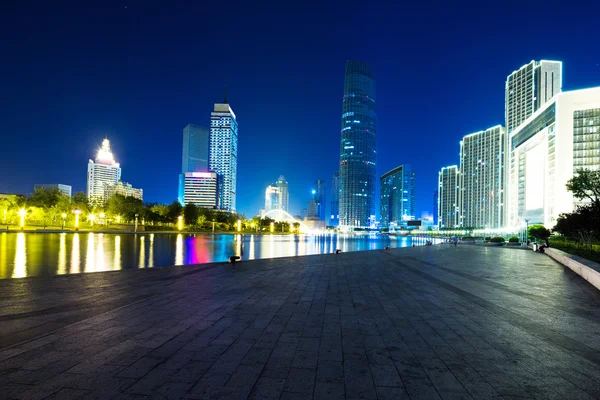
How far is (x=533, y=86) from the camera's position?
156625 mm

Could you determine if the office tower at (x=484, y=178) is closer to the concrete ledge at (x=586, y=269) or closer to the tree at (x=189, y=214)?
the tree at (x=189, y=214)

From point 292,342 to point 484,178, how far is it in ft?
676

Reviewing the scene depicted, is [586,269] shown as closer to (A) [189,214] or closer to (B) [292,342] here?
(B) [292,342]

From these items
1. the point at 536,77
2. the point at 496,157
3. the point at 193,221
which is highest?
the point at 536,77

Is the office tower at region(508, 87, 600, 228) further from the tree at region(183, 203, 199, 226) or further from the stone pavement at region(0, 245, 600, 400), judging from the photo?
the tree at region(183, 203, 199, 226)

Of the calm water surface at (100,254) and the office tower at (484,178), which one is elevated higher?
the office tower at (484,178)

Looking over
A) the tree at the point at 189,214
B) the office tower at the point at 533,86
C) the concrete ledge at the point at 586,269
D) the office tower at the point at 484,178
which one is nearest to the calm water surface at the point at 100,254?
the concrete ledge at the point at 586,269

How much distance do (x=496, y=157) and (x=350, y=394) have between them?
669 feet

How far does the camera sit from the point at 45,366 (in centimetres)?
470

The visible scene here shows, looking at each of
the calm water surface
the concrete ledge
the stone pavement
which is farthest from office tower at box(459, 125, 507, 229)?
the stone pavement

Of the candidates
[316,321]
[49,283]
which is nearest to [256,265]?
[49,283]

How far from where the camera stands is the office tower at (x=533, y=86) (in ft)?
505

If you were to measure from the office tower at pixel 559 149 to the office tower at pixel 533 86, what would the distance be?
148 ft

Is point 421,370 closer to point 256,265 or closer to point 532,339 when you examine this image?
point 532,339
